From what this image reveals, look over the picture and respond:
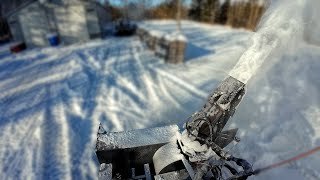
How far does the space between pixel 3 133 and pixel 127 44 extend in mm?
14416

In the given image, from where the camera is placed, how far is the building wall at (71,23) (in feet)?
68.1

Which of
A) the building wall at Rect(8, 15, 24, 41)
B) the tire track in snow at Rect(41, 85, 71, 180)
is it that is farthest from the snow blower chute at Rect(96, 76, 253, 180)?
the building wall at Rect(8, 15, 24, 41)

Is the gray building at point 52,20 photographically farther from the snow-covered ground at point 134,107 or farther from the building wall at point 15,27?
the snow-covered ground at point 134,107

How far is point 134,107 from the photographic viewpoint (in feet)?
29.1

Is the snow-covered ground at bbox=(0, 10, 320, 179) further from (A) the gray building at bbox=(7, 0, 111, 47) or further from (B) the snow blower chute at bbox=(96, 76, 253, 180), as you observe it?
(A) the gray building at bbox=(7, 0, 111, 47)

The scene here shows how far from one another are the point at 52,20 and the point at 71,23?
60.7 inches

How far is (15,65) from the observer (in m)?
15.6

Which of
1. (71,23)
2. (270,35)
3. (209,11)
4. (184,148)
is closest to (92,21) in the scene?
(71,23)

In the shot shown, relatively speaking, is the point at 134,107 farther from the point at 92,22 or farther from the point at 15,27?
the point at 15,27

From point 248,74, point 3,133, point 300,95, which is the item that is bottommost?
point 3,133

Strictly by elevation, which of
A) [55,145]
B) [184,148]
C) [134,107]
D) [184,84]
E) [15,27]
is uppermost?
[15,27]

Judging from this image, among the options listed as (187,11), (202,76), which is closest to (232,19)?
(187,11)

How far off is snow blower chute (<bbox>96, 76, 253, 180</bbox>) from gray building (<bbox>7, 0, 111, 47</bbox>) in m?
19.0

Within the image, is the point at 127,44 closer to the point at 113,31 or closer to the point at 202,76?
the point at 113,31
